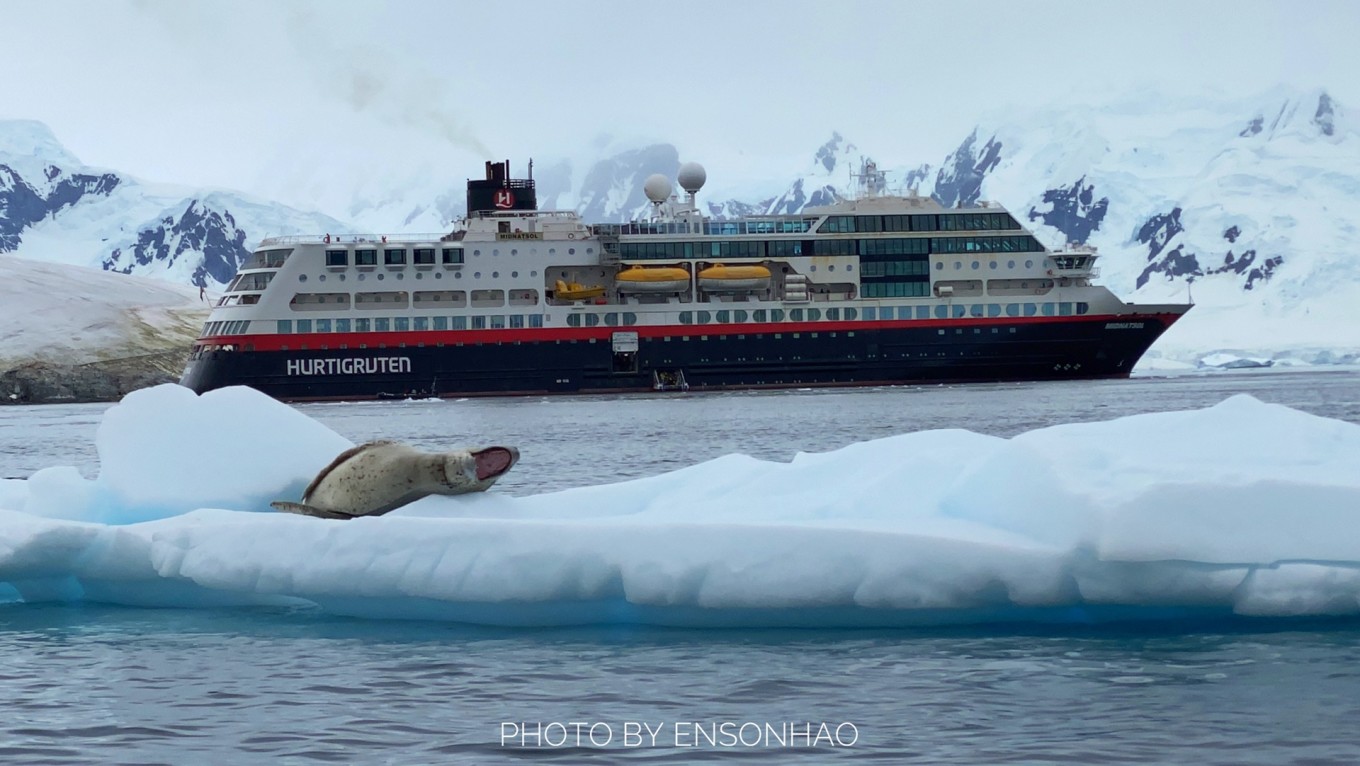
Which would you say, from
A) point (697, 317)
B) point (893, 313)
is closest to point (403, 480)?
point (697, 317)

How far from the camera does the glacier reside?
Answer: 26.7ft

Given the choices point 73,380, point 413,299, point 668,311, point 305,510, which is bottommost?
point 305,510

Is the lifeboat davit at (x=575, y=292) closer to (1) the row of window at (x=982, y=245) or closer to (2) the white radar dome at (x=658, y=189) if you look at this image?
(2) the white radar dome at (x=658, y=189)

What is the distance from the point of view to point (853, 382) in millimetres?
61906

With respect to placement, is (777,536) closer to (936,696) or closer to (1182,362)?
(936,696)

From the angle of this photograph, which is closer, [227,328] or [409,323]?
[409,323]

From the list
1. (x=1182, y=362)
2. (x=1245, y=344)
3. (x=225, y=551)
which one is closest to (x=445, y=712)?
(x=225, y=551)

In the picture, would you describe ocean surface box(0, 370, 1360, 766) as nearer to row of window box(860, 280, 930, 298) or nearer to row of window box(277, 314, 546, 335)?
row of window box(277, 314, 546, 335)

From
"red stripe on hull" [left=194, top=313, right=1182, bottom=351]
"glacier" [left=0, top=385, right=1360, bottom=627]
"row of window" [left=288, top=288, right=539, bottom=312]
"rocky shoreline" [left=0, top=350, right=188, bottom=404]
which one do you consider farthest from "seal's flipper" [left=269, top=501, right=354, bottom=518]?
"rocky shoreline" [left=0, top=350, right=188, bottom=404]

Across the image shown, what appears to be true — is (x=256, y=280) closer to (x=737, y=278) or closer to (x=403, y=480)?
(x=737, y=278)

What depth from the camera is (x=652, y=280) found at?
62094mm

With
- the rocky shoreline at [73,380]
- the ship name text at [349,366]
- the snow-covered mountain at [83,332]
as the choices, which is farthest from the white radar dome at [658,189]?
the rocky shoreline at [73,380]

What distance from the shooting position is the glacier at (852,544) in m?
8.13

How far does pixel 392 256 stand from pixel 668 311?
10.8 meters
